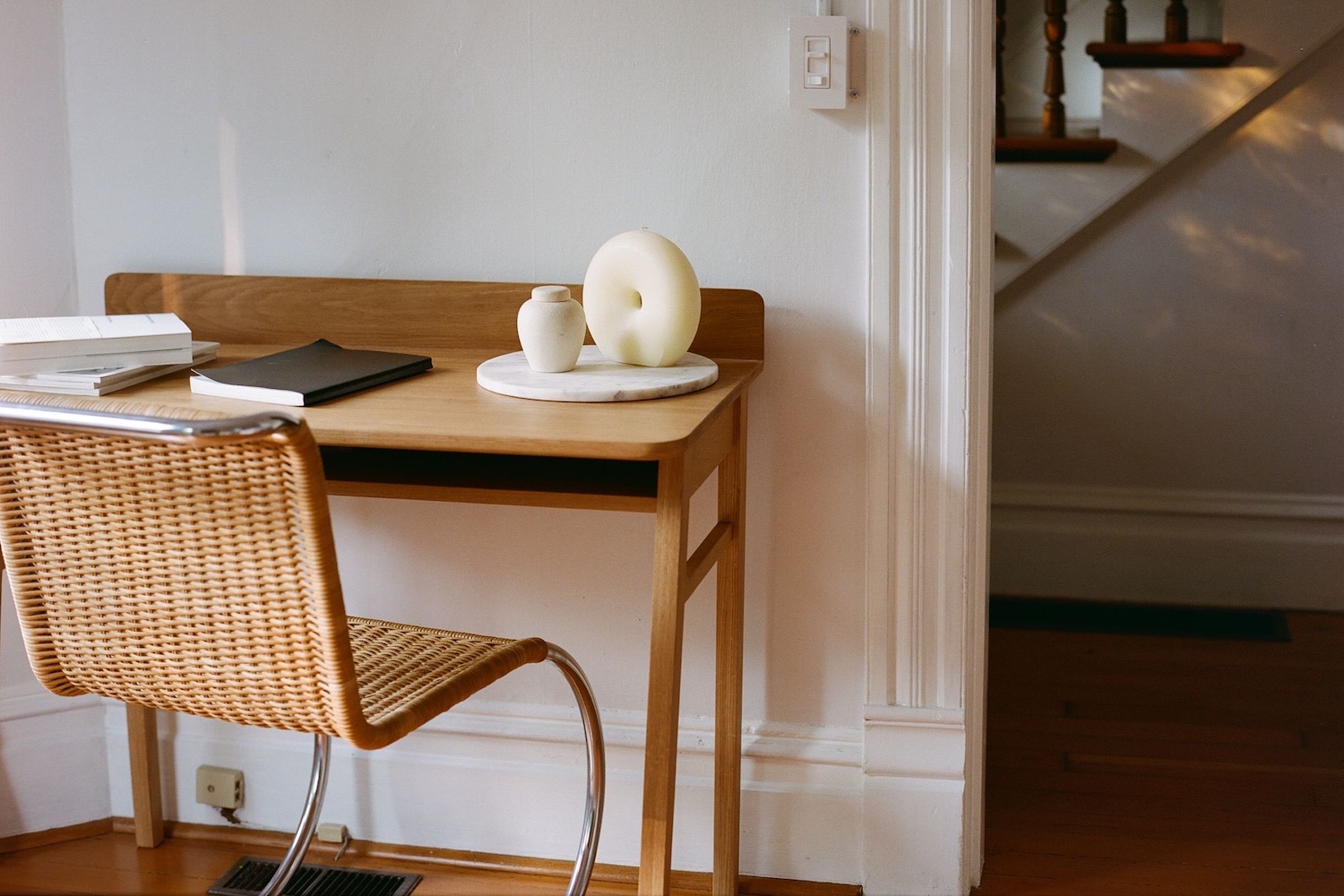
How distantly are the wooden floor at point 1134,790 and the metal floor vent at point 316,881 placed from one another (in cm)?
2

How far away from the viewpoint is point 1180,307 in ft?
9.44

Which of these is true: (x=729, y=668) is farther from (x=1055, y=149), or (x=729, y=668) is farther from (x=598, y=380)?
(x=1055, y=149)

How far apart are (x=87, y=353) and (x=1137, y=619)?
2.27 m

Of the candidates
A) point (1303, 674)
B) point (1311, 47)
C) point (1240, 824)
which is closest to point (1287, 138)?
point (1311, 47)

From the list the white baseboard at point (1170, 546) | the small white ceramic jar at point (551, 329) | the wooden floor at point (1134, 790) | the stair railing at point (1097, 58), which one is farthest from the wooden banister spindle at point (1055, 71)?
the small white ceramic jar at point (551, 329)

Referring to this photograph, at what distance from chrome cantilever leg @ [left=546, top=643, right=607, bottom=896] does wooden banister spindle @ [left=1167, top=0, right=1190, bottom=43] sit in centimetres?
227

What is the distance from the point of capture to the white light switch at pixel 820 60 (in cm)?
163

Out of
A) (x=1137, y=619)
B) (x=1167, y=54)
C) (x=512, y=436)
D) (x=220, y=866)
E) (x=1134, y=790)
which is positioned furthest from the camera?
(x=1137, y=619)

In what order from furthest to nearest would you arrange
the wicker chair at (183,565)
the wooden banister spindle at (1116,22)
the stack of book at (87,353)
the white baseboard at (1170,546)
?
the wooden banister spindle at (1116,22) → the white baseboard at (1170,546) → the stack of book at (87,353) → the wicker chair at (183,565)

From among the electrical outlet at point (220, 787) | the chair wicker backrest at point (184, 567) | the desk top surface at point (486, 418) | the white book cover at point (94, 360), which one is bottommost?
the electrical outlet at point (220, 787)

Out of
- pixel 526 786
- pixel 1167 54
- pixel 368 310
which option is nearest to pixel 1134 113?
pixel 1167 54

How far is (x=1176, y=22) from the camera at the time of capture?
289cm

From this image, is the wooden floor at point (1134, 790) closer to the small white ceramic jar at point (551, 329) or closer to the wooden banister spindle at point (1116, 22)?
the small white ceramic jar at point (551, 329)

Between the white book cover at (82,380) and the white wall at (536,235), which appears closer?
the white book cover at (82,380)
